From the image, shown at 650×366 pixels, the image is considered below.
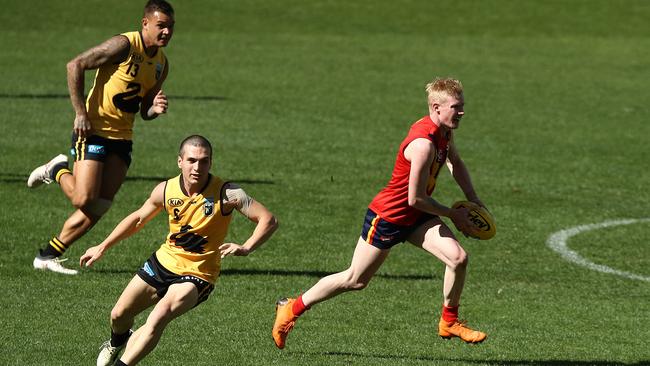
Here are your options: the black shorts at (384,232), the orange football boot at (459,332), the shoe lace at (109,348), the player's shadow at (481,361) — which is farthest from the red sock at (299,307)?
the shoe lace at (109,348)

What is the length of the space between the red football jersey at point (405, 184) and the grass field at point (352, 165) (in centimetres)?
107

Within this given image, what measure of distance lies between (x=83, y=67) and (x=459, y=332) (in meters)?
4.27

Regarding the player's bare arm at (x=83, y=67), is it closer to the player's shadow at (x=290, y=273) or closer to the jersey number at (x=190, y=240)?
the player's shadow at (x=290, y=273)

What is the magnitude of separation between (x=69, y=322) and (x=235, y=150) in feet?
29.9

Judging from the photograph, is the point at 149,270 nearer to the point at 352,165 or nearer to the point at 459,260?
the point at 459,260

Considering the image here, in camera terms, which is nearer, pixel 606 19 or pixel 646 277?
pixel 646 277

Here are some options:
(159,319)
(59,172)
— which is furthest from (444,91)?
(59,172)

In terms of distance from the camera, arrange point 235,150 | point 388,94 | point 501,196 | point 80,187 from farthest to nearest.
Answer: point 388,94 → point 235,150 → point 501,196 → point 80,187

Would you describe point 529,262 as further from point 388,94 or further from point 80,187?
point 388,94

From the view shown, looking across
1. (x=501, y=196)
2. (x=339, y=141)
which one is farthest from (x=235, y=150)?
(x=501, y=196)

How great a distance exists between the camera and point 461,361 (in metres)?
9.49

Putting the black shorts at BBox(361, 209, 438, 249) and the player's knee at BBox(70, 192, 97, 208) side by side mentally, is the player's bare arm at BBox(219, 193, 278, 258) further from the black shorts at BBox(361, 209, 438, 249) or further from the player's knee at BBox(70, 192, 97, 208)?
the player's knee at BBox(70, 192, 97, 208)

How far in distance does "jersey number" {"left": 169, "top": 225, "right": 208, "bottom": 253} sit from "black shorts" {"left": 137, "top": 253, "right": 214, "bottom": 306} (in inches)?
8.2

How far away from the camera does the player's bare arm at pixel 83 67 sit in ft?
37.0
